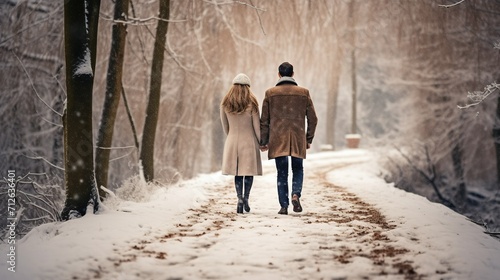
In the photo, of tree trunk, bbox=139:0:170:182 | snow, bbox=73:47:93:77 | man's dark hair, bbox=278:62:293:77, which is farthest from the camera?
tree trunk, bbox=139:0:170:182

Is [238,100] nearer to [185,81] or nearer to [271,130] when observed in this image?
[271,130]

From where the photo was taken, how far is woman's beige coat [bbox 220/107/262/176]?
23.4ft

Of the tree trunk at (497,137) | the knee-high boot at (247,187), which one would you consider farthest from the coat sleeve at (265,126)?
the tree trunk at (497,137)

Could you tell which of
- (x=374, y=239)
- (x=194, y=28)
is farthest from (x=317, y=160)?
(x=374, y=239)

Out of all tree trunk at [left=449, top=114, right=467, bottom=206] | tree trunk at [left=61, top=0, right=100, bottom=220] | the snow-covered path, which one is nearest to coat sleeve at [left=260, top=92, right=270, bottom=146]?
the snow-covered path

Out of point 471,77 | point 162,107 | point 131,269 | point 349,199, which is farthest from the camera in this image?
point 471,77

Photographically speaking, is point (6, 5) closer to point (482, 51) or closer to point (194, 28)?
point (194, 28)

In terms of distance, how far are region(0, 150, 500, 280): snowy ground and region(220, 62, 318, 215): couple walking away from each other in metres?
0.54

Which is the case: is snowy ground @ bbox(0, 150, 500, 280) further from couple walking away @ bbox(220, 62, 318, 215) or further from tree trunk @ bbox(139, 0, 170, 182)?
tree trunk @ bbox(139, 0, 170, 182)

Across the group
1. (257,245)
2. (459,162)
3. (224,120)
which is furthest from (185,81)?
(257,245)

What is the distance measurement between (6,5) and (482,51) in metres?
12.5

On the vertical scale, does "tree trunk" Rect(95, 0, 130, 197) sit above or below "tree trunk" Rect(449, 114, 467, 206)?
above

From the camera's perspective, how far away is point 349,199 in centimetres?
896

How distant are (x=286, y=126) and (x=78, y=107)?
107 inches
